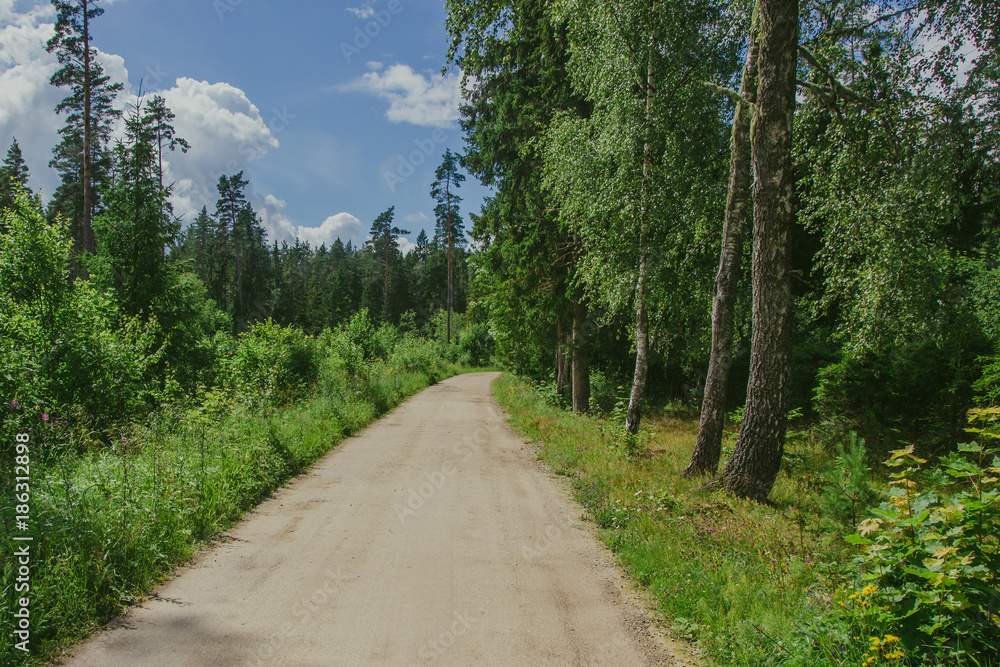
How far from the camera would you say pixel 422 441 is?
1234 cm

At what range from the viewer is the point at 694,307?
493 inches

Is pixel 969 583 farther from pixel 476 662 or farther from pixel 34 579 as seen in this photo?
pixel 34 579

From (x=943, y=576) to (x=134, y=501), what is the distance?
22.5 feet

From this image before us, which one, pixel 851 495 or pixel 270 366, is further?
pixel 270 366

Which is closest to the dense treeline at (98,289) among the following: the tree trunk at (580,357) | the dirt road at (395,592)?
the dirt road at (395,592)

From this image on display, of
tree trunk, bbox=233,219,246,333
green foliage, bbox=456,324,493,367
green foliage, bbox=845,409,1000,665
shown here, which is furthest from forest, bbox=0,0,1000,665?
tree trunk, bbox=233,219,246,333

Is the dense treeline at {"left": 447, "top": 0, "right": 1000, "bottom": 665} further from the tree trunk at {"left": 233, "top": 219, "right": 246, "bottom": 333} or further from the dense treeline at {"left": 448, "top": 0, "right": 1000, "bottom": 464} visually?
the tree trunk at {"left": 233, "top": 219, "right": 246, "bottom": 333}

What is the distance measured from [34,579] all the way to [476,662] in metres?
3.58

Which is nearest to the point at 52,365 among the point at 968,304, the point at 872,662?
the point at 872,662

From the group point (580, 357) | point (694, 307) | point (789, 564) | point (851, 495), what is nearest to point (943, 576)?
point (789, 564)

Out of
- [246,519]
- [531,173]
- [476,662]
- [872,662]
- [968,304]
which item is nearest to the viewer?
[872,662]

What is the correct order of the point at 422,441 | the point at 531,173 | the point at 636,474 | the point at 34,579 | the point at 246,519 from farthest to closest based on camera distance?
the point at 531,173
the point at 422,441
the point at 636,474
the point at 246,519
the point at 34,579

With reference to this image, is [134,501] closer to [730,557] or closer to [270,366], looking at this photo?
[730,557]

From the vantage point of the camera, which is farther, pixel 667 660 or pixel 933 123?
pixel 933 123
